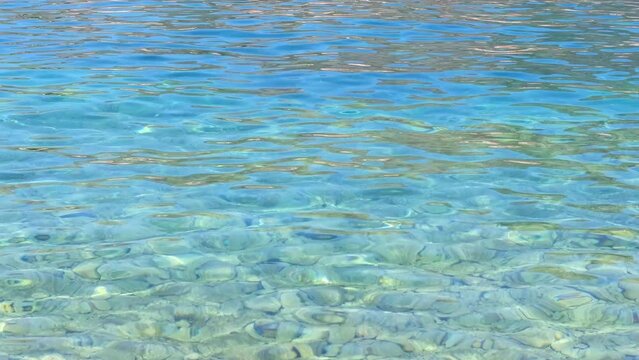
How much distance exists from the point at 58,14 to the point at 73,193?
25.0ft

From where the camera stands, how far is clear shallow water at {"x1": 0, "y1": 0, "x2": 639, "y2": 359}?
4.13 m

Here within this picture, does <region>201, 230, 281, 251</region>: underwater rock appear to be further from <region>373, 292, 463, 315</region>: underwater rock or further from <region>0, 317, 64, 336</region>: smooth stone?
<region>0, 317, 64, 336</region>: smooth stone

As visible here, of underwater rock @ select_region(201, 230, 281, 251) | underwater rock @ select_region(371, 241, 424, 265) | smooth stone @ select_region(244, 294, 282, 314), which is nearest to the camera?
smooth stone @ select_region(244, 294, 282, 314)

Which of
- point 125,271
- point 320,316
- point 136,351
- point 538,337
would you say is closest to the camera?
point 136,351

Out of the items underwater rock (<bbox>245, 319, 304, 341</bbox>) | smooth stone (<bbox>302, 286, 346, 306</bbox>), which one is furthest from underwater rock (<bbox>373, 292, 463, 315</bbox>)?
underwater rock (<bbox>245, 319, 304, 341</bbox>)

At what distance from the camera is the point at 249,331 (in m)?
4.08

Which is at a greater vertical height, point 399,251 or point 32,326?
point 32,326

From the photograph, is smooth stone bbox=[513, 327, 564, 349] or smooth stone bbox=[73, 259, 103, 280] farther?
smooth stone bbox=[73, 259, 103, 280]

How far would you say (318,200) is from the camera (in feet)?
18.8

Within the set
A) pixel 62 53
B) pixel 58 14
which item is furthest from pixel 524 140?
pixel 58 14

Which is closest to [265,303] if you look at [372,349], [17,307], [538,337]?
[372,349]

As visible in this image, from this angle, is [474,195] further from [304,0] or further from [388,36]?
[304,0]

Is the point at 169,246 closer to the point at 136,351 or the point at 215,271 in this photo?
the point at 215,271

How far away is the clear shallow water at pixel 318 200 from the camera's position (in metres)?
4.13
